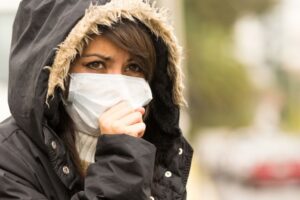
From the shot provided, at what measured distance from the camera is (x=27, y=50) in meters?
2.68

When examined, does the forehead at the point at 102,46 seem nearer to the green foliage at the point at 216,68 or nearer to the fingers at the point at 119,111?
the fingers at the point at 119,111

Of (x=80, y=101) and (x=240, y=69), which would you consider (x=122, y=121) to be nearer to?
(x=80, y=101)

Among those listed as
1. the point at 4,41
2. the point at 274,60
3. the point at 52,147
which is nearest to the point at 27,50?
the point at 52,147

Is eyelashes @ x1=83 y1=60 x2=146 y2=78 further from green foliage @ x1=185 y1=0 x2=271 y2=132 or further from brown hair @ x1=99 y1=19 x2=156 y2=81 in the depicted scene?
green foliage @ x1=185 y1=0 x2=271 y2=132

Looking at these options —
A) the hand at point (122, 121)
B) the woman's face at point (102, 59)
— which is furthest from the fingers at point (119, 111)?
the woman's face at point (102, 59)

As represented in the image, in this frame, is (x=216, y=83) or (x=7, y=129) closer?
(x=7, y=129)

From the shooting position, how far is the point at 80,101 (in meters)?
2.71

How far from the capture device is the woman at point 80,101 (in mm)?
2559

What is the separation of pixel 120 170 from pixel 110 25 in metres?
0.50

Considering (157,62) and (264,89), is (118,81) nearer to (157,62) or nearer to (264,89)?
(157,62)

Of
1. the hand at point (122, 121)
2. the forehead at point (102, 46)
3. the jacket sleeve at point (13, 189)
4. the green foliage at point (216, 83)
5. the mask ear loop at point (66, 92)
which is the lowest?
the green foliage at point (216, 83)

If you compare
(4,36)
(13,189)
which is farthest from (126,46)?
(4,36)

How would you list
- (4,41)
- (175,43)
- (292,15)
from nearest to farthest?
(175,43) → (4,41) → (292,15)

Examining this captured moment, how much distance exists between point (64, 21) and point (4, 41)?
4950 mm
